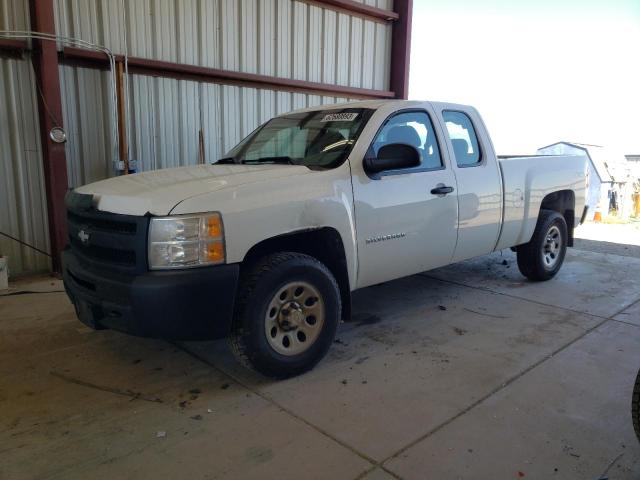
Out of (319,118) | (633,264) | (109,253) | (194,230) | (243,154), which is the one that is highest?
(319,118)

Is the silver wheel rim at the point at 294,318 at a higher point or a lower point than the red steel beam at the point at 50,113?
lower

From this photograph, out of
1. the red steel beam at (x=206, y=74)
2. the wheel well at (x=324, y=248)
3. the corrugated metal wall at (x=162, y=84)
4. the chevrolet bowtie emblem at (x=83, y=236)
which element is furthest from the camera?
the red steel beam at (x=206, y=74)

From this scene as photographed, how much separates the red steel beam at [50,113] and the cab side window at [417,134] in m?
4.03

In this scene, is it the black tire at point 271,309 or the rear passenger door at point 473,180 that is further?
the rear passenger door at point 473,180

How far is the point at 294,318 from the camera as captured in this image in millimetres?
3381

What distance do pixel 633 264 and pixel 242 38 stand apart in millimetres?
6693

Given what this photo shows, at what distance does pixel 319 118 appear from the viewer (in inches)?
171

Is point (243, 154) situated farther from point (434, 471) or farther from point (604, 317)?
point (604, 317)

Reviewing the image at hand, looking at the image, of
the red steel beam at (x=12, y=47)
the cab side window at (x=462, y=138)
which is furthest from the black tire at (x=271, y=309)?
the red steel beam at (x=12, y=47)

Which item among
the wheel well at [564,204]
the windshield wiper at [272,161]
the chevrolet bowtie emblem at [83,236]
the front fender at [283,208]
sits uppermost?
the windshield wiper at [272,161]

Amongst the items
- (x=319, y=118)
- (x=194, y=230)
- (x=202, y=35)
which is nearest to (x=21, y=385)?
(x=194, y=230)

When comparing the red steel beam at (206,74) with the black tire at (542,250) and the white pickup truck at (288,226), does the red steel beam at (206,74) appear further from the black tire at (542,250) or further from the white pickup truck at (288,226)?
the black tire at (542,250)

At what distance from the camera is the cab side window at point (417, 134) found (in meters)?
4.07

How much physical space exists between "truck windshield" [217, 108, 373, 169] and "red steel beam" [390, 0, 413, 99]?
6.09 meters
